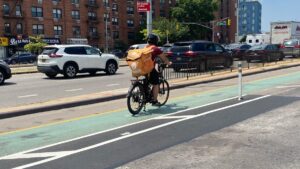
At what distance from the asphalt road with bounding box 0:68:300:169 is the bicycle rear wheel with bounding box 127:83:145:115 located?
0.78 ft

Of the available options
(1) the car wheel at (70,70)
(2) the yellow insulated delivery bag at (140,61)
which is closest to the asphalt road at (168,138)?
(2) the yellow insulated delivery bag at (140,61)

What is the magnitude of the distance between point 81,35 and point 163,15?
27283mm

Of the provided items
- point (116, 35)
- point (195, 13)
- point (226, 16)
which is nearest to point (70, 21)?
point (116, 35)

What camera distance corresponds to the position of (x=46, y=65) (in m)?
22.3

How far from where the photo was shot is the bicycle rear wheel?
32.0 feet

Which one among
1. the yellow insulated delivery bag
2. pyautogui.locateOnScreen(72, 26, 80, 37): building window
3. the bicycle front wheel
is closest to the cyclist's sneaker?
the bicycle front wheel

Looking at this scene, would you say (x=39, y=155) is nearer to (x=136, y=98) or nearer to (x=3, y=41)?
(x=136, y=98)

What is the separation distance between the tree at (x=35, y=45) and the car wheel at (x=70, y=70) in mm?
36531

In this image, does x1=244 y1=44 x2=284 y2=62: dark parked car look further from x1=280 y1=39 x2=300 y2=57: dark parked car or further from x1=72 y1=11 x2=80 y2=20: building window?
x1=72 y1=11 x2=80 y2=20: building window

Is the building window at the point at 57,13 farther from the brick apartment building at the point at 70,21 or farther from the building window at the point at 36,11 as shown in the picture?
the building window at the point at 36,11

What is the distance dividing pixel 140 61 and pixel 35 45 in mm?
50054

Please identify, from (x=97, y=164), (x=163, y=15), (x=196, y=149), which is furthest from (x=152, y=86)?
(x=163, y=15)

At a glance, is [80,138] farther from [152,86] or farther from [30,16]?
[30,16]

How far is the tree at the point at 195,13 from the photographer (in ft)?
314
